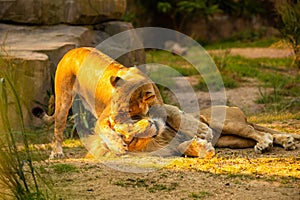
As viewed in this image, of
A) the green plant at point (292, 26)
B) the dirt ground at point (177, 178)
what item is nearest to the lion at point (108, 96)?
the dirt ground at point (177, 178)

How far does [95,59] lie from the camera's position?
20.4ft

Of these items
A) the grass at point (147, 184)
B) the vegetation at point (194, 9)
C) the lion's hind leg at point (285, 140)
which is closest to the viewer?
the grass at point (147, 184)

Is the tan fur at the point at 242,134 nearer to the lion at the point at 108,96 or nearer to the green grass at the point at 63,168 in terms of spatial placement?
the lion at the point at 108,96

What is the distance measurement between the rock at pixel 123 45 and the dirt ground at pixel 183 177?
4.02m

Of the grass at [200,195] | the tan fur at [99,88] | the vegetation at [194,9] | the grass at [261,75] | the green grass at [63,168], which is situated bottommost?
the grass at [261,75]

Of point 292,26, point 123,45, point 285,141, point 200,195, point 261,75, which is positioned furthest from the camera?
point 261,75

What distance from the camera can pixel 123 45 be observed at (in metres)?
9.98

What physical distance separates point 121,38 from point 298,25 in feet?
9.58

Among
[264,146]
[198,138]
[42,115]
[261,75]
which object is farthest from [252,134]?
[261,75]

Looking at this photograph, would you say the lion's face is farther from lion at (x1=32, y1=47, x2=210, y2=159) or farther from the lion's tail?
the lion's tail

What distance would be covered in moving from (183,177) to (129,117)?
782 mm

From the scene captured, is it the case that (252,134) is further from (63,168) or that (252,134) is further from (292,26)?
(292,26)

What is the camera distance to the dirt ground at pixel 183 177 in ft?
14.5

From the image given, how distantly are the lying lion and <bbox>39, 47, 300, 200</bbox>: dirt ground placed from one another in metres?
0.15
